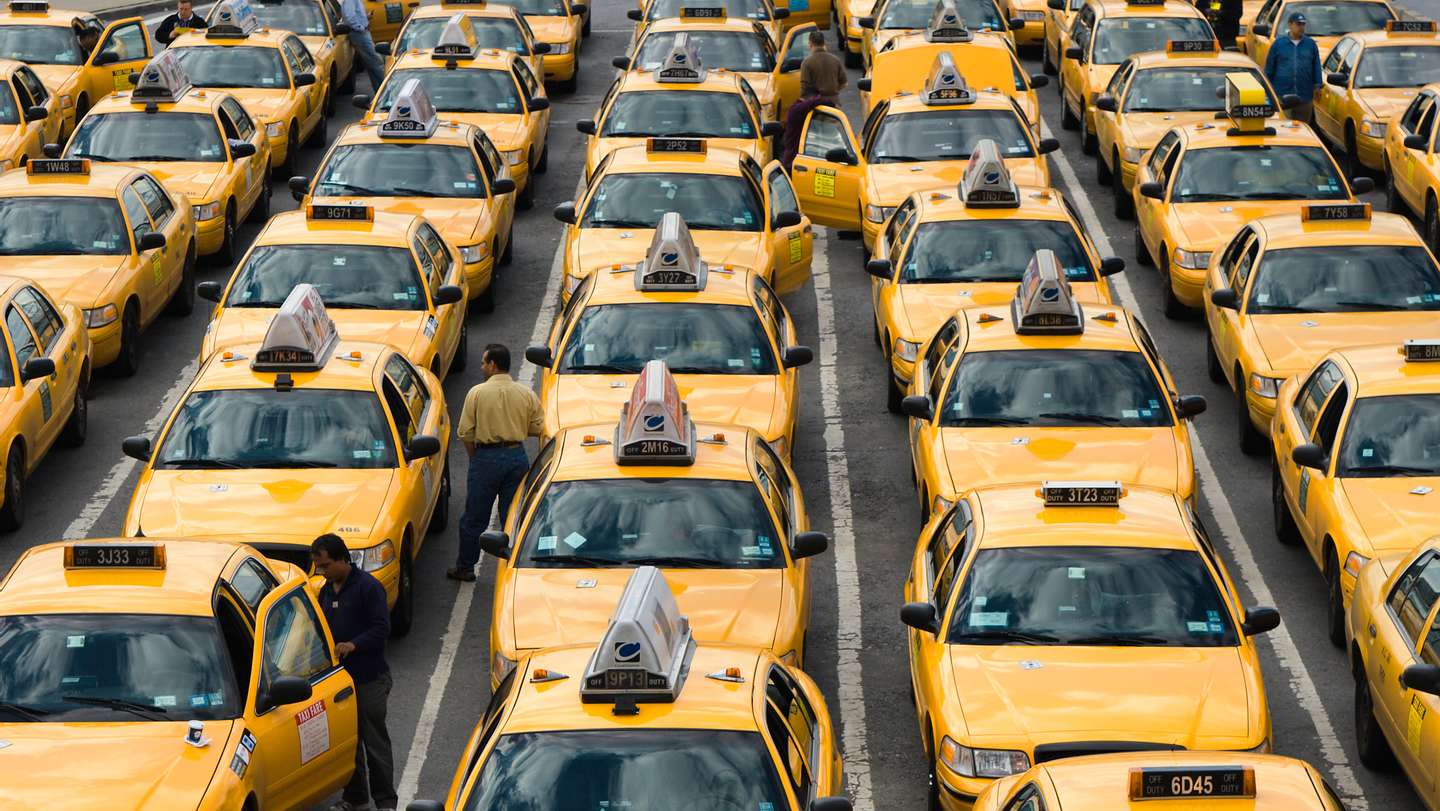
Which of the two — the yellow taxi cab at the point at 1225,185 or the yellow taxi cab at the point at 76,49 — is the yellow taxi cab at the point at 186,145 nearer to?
the yellow taxi cab at the point at 76,49

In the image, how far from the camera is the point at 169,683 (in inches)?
446

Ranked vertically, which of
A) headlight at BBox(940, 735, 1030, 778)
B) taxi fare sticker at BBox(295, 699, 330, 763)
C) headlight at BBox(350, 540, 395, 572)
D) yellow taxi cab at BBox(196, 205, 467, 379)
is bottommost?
yellow taxi cab at BBox(196, 205, 467, 379)

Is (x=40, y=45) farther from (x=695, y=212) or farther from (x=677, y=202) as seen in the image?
(x=695, y=212)

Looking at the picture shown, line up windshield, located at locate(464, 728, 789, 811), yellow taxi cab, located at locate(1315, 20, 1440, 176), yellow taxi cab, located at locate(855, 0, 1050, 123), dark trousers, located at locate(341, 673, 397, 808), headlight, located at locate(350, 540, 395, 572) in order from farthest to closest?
yellow taxi cab, located at locate(855, 0, 1050, 123), yellow taxi cab, located at locate(1315, 20, 1440, 176), headlight, located at locate(350, 540, 395, 572), dark trousers, located at locate(341, 673, 397, 808), windshield, located at locate(464, 728, 789, 811)

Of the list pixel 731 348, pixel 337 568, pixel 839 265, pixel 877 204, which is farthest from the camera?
pixel 839 265

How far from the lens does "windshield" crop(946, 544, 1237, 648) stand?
12156 millimetres

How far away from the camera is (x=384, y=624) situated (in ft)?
40.8

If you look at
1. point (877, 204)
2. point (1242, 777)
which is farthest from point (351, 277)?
point (1242, 777)

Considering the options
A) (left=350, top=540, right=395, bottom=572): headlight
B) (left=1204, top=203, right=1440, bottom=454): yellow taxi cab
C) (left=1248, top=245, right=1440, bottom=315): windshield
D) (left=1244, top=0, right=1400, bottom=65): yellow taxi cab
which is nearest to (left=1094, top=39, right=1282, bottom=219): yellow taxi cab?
(left=1244, top=0, right=1400, bottom=65): yellow taxi cab

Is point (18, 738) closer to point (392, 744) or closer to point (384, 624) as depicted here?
point (384, 624)

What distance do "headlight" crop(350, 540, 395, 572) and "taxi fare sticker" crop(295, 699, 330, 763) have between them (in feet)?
8.37

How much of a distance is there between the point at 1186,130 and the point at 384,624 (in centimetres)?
1261

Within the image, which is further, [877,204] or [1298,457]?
[877,204]

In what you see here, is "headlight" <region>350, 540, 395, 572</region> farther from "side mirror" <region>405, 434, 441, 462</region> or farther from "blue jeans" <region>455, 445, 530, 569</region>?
"blue jeans" <region>455, 445, 530, 569</region>
